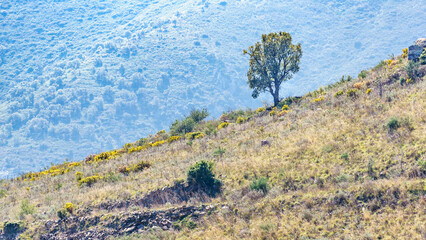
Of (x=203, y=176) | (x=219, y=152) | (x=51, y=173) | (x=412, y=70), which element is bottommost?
(x=51, y=173)

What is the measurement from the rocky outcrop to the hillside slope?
0.16ft

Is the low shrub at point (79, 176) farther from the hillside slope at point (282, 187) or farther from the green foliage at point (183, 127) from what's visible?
the green foliage at point (183, 127)

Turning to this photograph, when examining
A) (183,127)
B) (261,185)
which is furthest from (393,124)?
(183,127)

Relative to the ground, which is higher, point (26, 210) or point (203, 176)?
point (203, 176)

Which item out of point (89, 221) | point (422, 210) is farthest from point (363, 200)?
point (89, 221)

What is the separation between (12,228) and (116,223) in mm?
6132

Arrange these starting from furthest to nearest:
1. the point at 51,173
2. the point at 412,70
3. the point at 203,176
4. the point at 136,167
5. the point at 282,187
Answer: the point at 51,173 → the point at 412,70 → the point at 136,167 → the point at 203,176 → the point at 282,187

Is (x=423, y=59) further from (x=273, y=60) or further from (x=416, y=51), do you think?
(x=273, y=60)

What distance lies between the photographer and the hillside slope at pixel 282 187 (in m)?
12.2

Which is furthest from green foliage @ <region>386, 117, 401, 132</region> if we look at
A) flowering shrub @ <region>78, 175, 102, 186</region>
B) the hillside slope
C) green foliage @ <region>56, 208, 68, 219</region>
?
flowering shrub @ <region>78, 175, 102, 186</region>

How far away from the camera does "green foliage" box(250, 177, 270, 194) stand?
15409 mm

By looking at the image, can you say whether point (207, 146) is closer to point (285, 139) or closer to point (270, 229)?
point (285, 139)

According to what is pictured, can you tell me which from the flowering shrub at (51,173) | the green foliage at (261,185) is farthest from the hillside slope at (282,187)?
the flowering shrub at (51,173)

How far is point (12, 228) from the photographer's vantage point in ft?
60.5
